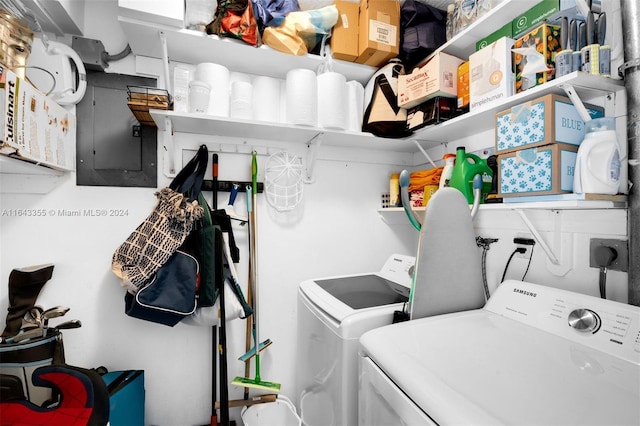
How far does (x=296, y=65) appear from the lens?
1.71 m

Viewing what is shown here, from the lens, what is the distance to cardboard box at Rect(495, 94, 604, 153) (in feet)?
3.41

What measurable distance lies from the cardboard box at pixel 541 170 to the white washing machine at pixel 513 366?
0.39 meters

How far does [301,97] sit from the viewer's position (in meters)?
1.54

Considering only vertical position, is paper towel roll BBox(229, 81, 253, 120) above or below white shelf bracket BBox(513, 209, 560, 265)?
above

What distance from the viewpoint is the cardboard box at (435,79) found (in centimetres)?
149

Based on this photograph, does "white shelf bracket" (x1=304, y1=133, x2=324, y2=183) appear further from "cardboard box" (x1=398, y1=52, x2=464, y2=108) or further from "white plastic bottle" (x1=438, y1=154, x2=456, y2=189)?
"white plastic bottle" (x1=438, y1=154, x2=456, y2=189)

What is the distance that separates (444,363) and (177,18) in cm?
174

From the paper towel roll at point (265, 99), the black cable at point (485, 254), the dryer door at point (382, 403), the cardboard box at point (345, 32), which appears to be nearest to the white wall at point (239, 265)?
the black cable at point (485, 254)

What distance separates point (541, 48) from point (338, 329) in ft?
4.58

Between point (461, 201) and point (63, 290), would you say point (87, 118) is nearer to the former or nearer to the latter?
point (63, 290)

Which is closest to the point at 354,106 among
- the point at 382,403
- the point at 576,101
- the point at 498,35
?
the point at 498,35

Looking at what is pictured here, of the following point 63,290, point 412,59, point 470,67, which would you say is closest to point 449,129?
point 470,67

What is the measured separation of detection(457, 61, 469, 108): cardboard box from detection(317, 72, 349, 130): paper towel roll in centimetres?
63

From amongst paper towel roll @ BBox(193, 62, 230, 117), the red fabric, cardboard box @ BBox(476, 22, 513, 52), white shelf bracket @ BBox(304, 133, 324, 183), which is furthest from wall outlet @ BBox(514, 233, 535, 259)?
the red fabric
